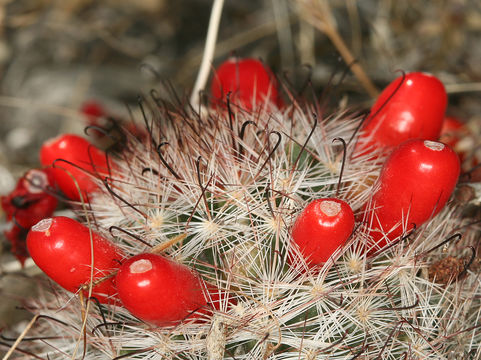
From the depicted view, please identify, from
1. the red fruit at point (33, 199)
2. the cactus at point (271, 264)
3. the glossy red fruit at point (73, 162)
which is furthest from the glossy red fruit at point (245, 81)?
the red fruit at point (33, 199)

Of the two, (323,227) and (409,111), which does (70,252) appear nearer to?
(323,227)

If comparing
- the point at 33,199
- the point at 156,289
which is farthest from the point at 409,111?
A: the point at 33,199

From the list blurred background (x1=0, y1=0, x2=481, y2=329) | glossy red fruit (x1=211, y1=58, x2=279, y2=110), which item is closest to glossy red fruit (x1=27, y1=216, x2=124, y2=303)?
glossy red fruit (x1=211, y1=58, x2=279, y2=110)

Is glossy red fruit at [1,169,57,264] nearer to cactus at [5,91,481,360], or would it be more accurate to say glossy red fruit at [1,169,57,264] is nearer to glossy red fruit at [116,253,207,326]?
cactus at [5,91,481,360]

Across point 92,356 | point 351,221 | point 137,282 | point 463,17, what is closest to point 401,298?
point 351,221

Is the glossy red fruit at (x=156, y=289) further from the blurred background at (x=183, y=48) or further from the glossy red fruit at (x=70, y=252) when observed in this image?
the blurred background at (x=183, y=48)
